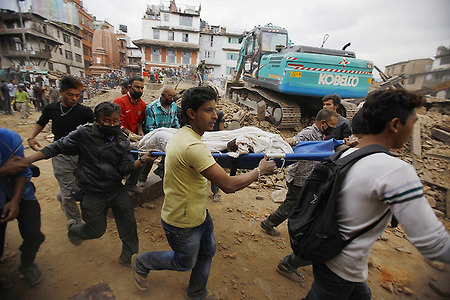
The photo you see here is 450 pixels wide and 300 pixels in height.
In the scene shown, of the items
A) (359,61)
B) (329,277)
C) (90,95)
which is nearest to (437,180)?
(359,61)

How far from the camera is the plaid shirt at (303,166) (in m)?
2.63

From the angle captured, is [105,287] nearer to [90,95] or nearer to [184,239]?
[184,239]

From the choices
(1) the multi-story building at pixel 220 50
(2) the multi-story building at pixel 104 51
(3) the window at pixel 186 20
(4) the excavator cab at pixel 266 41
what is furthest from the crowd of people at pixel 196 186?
(2) the multi-story building at pixel 104 51

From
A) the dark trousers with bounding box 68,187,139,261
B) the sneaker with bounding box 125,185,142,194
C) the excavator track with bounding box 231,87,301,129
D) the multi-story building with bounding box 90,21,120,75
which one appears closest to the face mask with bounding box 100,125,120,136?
the dark trousers with bounding box 68,187,139,261

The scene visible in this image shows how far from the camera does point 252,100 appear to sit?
32.9 feet

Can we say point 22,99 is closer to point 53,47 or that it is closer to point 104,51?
point 53,47

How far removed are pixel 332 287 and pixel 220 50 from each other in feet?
135

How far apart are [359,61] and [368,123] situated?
6.77 m

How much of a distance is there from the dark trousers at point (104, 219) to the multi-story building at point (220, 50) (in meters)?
37.5

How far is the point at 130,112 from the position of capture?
3.44 m

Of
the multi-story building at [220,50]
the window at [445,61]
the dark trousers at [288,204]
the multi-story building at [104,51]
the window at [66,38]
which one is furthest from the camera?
the multi-story building at [104,51]

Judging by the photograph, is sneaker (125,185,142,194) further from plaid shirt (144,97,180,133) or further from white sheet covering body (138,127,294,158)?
white sheet covering body (138,127,294,158)

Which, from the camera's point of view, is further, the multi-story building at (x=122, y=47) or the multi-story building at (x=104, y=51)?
the multi-story building at (x=122, y=47)

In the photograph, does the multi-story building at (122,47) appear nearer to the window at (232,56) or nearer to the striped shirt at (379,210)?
the window at (232,56)
